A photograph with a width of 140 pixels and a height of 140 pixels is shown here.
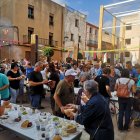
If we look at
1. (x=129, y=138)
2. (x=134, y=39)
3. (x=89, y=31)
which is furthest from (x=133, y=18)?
(x=89, y=31)

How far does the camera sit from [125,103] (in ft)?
18.1

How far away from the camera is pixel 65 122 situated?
380 centimetres

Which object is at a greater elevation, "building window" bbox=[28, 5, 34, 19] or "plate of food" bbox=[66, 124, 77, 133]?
"building window" bbox=[28, 5, 34, 19]

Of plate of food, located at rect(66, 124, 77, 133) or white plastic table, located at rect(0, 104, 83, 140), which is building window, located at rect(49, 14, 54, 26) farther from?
plate of food, located at rect(66, 124, 77, 133)

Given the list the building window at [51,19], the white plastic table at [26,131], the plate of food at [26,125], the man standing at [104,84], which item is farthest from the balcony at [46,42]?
the plate of food at [26,125]

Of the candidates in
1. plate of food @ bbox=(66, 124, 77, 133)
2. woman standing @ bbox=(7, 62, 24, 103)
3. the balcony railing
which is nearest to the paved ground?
plate of food @ bbox=(66, 124, 77, 133)

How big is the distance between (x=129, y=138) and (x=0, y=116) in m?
3.13

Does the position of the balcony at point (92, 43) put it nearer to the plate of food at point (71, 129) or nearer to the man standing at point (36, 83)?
the man standing at point (36, 83)

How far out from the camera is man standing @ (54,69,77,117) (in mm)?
4203

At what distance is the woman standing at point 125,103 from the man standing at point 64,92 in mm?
1677

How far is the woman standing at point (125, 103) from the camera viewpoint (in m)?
5.40

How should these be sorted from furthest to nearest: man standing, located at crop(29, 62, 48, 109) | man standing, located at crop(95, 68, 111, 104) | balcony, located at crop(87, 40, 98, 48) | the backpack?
balcony, located at crop(87, 40, 98, 48), man standing, located at crop(29, 62, 48, 109), man standing, located at crop(95, 68, 111, 104), the backpack

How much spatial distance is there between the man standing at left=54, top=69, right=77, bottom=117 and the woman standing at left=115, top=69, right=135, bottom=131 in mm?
1677

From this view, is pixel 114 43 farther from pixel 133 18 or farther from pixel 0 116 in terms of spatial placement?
pixel 0 116
